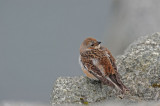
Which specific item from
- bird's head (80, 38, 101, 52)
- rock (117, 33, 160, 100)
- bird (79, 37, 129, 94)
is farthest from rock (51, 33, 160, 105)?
bird's head (80, 38, 101, 52)

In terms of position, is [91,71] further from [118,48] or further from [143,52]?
[118,48]

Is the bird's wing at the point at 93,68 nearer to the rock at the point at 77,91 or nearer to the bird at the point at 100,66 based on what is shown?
the bird at the point at 100,66

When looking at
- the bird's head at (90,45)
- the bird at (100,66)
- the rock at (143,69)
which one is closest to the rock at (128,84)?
the rock at (143,69)

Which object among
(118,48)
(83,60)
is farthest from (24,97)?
(83,60)

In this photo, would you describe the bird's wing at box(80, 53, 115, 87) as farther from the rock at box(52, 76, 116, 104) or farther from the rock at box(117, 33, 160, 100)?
the rock at box(117, 33, 160, 100)

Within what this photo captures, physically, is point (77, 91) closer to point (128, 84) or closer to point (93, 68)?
point (93, 68)

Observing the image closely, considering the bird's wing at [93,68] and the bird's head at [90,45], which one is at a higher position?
the bird's head at [90,45]
